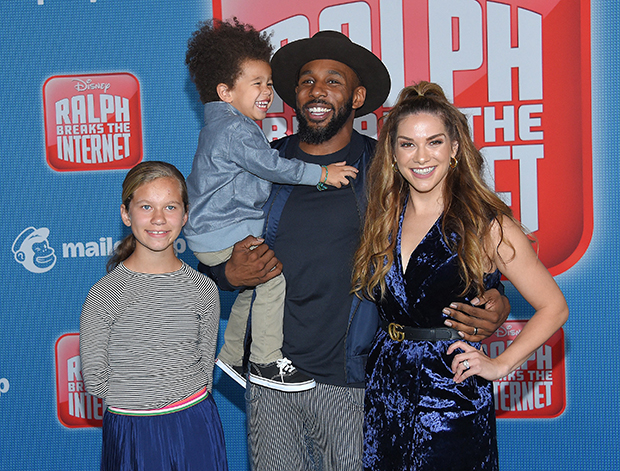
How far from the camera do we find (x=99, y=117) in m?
3.37

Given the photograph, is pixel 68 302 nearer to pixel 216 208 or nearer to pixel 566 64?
pixel 216 208

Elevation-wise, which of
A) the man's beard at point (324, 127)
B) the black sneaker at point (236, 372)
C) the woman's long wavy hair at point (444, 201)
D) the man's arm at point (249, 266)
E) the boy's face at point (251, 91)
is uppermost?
the boy's face at point (251, 91)

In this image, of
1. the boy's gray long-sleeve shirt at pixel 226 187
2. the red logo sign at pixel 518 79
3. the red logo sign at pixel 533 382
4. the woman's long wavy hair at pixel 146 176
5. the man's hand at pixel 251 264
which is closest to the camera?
the woman's long wavy hair at pixel 146 176

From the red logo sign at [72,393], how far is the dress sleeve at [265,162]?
1966mm

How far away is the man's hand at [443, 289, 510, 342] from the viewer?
1733mm

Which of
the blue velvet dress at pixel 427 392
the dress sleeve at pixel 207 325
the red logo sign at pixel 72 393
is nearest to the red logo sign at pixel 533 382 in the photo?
the blue velvet dress at pixel 427 392

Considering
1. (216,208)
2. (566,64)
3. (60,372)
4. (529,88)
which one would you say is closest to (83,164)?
(60,372)

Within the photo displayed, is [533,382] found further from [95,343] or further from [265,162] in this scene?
[95,343]

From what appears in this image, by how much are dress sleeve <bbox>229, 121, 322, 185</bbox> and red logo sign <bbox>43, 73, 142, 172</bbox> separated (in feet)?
4.64

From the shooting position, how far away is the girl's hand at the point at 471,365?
171 centimetres

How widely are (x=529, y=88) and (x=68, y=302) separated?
3002mm

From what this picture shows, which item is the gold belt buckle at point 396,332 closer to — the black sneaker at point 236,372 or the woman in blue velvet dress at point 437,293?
the woman in blue velvet dress at point 437,293

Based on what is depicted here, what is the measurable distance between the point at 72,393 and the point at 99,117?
1714mm

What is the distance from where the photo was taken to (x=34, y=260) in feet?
11.3
